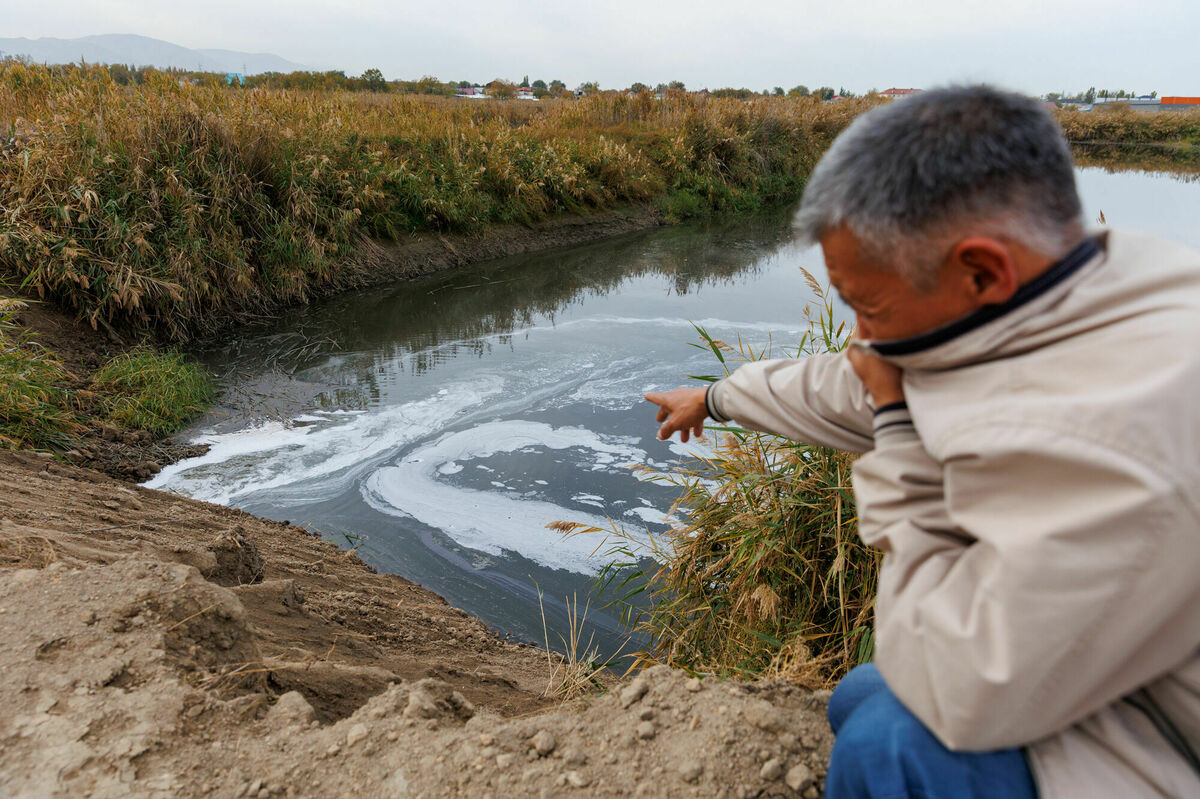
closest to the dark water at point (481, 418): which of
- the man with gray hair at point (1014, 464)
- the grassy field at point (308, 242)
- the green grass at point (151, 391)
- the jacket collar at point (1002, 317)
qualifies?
the green grass at point (151, 391)

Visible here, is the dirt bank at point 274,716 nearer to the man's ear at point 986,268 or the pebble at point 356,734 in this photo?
the pebble at point 356,734

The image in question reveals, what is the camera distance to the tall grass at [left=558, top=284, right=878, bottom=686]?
2311mm

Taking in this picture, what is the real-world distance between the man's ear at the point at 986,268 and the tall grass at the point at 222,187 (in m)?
5.99

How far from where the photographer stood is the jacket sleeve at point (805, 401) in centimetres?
134

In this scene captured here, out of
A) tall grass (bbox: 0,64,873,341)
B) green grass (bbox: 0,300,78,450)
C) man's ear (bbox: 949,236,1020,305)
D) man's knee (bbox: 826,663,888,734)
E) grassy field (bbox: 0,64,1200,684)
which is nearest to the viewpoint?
man's ear (bbox: 949,236,1020,305)

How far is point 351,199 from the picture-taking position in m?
7.84

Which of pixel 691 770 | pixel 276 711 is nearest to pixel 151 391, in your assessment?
pixel 276 711

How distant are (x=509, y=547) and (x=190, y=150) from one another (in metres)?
4.97

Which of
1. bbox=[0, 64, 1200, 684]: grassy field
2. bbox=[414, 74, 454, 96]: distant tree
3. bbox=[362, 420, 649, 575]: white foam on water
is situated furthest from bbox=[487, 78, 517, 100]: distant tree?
bbox=[362, 420, 649, 575]: white foam on water

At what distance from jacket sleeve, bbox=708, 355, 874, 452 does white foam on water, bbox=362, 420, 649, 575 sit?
2188 mm

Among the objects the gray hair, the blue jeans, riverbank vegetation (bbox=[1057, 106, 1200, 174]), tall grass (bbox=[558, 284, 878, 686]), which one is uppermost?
riverbank vegetation (bbox=[1057, 106, 1200, 174])

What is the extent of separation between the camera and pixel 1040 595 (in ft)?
2.67

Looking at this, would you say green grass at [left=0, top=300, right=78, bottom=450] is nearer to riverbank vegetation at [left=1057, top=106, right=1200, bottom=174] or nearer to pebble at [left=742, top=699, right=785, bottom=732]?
pebble at [left=742, top=699, right=785, bottom=732]

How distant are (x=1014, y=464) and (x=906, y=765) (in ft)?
1.46
